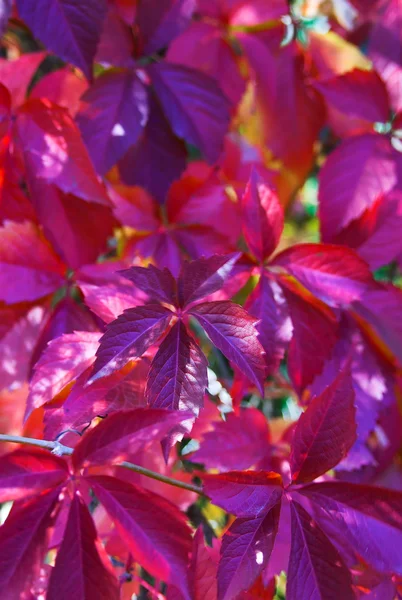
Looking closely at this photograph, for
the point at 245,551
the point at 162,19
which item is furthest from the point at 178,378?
the point at 162,19

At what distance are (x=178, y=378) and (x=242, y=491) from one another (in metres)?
0.12

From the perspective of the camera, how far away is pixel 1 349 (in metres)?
0.81

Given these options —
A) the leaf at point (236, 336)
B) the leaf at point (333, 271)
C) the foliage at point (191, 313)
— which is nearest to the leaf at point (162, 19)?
the foliage at point (191, 313)

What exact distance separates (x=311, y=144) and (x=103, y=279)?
621 mm

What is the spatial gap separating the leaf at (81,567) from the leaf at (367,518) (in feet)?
0.68

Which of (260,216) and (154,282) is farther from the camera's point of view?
(260,216)

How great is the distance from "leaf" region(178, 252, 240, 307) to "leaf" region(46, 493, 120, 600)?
0.73ft

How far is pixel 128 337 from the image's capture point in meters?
0.50

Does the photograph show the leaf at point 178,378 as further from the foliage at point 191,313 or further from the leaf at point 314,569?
the leaf at point 314,569

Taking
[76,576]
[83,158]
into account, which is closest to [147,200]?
[83,158]

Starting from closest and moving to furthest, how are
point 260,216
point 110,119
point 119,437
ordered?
point 119,437 → point 260,216 → point 110,119

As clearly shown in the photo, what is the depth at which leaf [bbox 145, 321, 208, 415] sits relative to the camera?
496 mm

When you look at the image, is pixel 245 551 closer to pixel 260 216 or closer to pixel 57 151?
pixel 260 216

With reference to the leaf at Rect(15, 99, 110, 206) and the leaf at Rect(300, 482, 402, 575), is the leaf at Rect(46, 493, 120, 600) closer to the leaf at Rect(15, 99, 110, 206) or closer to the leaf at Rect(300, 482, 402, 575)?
the leaf at Rect(300, 482, 402, 575)
